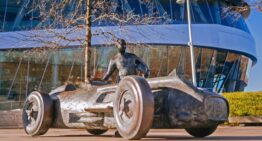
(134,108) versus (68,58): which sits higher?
(134,108)

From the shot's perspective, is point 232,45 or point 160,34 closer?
point 160,34

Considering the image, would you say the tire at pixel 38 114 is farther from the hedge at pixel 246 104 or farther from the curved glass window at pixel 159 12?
the curved glass window at pixel 159 12

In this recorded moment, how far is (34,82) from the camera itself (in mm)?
33938

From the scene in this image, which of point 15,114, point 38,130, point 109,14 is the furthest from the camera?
point 15,114

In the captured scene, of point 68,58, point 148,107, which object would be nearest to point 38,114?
point 148,107

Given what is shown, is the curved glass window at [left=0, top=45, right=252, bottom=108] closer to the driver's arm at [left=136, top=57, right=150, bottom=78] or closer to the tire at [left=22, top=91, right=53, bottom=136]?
the tire at [left=22, top=91, right=53, bottom=136]

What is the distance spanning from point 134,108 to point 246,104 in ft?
41.0

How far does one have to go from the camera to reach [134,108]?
633cm

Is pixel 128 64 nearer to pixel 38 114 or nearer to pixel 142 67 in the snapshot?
pixel 142 67

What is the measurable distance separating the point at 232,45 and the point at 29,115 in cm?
3194

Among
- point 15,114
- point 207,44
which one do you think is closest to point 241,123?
point 15,114

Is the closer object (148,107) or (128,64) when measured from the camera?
(148,107)

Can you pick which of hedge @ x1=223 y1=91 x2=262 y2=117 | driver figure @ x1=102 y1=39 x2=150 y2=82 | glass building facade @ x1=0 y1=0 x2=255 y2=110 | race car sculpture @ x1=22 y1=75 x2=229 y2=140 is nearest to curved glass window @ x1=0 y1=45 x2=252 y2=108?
glass building facade @ x1=0 y1=0 x2=255 y2=110

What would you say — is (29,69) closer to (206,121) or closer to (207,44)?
(207,44)
